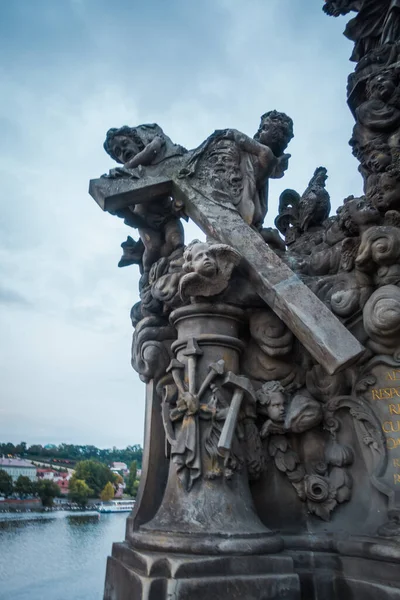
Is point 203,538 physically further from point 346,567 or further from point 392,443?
point 392,443

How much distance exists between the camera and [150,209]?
16.8 ft

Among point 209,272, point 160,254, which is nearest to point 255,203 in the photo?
point 160,254

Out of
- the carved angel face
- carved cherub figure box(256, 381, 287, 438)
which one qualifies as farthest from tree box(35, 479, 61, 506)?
the carved angel face

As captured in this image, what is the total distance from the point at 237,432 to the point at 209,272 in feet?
4.17

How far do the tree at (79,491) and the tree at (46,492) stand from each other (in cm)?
76

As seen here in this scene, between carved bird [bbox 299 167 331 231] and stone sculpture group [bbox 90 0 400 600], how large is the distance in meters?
1.59

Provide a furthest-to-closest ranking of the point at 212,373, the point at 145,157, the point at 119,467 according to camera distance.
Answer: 1. the point at 119,467
2. the point at 145,157
3. the point at 212,373

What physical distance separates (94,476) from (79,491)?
2340 millimetres

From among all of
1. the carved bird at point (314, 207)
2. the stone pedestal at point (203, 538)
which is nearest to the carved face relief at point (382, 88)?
the carved bird at point (314, 207)

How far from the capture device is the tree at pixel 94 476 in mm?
23422

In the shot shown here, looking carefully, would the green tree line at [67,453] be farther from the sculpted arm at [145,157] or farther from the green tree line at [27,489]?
the sculpted arm at [145,157]

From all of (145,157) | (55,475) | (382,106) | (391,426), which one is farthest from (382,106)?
(55,475)

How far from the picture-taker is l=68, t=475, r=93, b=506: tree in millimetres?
21383

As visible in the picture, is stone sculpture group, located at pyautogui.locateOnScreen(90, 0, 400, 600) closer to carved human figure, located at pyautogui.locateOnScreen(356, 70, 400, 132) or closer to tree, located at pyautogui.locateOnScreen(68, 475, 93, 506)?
carved human figure, located at pyautogui.locateOnScreen(356, 70, 400, 132)
